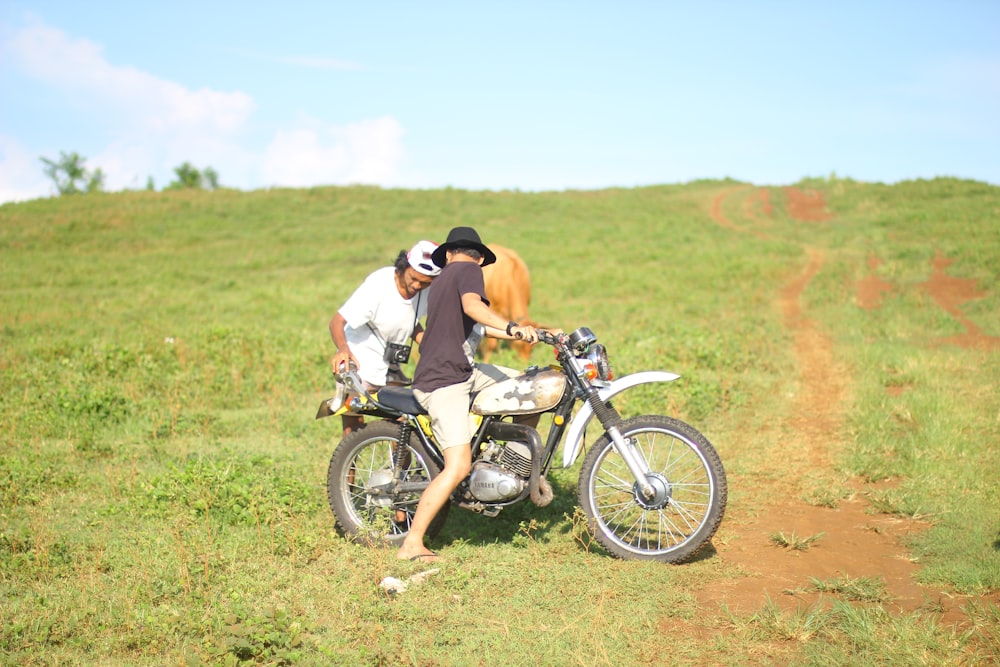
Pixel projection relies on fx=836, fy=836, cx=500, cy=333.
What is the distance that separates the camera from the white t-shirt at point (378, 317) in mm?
5770

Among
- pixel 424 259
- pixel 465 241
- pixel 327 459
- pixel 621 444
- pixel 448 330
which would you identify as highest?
pixel 465 241

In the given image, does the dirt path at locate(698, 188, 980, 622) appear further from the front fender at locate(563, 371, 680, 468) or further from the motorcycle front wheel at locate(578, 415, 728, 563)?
the front fender at locate(563, 371, 680, 468)

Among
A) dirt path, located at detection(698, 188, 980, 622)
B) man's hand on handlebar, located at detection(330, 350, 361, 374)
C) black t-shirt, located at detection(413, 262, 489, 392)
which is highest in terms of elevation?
black t-shirt, located at detection(413, 262, 489, 392)

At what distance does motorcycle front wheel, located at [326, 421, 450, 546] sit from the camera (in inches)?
215

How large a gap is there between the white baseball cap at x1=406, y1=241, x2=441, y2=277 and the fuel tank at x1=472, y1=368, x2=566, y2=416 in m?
0.92

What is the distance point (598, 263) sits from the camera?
21.6m

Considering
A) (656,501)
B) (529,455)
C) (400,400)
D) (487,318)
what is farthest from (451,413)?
(656,501)

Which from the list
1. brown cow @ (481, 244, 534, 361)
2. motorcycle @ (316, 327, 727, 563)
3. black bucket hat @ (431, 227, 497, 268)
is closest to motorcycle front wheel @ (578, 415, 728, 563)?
motorcycle @ (316, 327, 727, 563)

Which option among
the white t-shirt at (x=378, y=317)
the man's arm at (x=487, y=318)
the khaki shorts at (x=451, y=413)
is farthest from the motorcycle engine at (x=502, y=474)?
the white t-shirt at (x=378, y=317)

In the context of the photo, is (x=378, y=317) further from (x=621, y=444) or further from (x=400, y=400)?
(x=621, y=444)

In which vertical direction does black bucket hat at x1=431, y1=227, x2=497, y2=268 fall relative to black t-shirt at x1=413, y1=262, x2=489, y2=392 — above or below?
above

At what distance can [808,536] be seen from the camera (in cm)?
562

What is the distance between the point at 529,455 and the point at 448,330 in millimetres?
918

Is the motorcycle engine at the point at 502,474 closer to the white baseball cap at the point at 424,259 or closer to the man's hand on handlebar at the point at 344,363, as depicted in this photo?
the man's hand on handlebar at the point at 344,363
